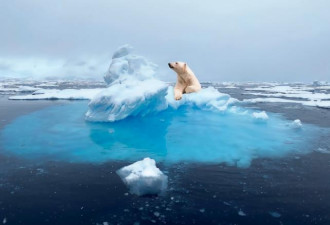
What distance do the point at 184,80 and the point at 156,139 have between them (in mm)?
6742

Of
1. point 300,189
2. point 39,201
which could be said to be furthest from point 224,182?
point 39,201

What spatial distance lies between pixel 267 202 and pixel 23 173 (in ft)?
24.7

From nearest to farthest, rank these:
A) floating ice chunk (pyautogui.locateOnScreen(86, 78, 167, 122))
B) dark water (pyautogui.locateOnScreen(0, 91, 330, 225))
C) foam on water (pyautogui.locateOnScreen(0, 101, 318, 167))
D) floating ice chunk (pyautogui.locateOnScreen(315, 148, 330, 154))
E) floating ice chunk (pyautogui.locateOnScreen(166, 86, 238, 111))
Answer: dark water (pyautogui.locateOnScreen(0, 91, 330, 225)) → foam on water (pyautogui.locateOnScreen(0, 101, 318, 167)) → floating ice chunk (pyautogui.locateOnScreen(315, 148, 330, 154)) → floating ice chunk (pyautogui.locateOnScreen(86, 78, 167, 122)) → floating ice chunk (pyautogui.locateOnScreen(166, 86, 238, 111))

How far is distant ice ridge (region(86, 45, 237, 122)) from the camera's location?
1659 centimetres

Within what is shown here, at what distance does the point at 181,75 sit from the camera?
696 centimetres

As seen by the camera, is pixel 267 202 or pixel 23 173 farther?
pixel 23 173

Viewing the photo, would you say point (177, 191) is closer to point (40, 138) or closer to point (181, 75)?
point (181, 75)

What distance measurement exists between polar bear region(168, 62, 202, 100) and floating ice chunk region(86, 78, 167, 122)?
9.40 m

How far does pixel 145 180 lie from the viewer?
7.67 m

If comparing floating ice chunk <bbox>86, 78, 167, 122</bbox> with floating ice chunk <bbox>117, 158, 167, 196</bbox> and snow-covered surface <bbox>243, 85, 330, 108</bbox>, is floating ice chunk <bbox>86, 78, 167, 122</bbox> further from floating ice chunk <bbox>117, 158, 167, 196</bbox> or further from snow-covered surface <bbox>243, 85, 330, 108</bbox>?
snow-covered surface <bbox>243, 85, 330, 108</bbox>

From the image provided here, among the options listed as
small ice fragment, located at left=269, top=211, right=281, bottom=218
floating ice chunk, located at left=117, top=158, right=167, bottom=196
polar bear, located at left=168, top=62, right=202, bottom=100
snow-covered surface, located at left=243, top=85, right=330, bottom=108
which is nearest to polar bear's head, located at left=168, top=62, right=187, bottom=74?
polar bear, located at left=168, top=62, right=202, bottom=100

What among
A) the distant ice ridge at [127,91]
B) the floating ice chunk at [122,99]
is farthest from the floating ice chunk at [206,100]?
the floating ice chunk at [122,99]

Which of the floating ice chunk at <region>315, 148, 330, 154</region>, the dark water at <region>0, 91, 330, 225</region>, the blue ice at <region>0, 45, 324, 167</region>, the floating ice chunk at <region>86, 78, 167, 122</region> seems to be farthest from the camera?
the floating ice chunk at <region>86, 78, 167, 122</region>

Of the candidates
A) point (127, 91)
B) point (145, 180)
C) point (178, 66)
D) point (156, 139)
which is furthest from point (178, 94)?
point (127, 91)
